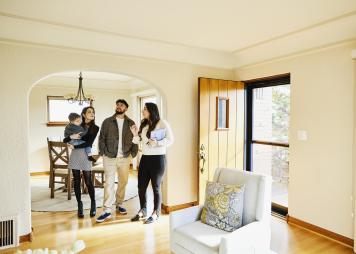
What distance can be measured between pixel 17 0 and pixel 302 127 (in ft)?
10.4

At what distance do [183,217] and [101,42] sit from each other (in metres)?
2.14

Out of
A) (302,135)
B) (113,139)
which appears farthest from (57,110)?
(302,135)

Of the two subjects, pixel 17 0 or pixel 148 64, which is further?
pixel 148 64

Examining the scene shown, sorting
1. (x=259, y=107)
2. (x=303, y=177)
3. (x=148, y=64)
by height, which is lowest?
(x=303, y=177)

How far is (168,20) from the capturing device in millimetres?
2703

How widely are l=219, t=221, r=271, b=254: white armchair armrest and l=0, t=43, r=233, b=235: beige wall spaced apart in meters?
1.82

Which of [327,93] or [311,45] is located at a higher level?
[311,45]

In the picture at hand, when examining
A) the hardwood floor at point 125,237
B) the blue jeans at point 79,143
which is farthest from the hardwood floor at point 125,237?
the blue jeans at point 79,143

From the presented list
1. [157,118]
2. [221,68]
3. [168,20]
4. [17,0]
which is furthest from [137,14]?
[221,68]

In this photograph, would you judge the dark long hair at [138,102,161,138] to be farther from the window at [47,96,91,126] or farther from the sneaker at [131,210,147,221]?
the window at [47,96,91,126]

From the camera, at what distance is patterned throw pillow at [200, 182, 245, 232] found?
7.27 feet

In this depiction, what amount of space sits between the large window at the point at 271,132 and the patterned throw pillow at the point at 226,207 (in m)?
1.70

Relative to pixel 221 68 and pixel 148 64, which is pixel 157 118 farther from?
pixel 221 68

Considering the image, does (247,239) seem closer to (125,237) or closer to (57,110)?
(125,237)
